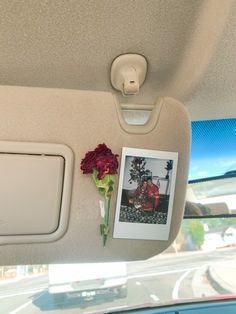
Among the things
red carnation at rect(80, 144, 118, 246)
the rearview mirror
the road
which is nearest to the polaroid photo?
red carnation at rect(80, 144, 118, 246)

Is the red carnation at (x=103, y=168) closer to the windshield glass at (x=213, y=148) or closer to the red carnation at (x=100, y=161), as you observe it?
the red carnation at (x=100, y=161)

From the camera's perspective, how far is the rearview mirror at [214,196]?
5.12 ft

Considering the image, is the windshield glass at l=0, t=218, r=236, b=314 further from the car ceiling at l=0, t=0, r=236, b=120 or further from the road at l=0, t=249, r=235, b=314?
the car ceiling at l=0, t=0, r=236, b=120

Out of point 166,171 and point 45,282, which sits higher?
point 166,171

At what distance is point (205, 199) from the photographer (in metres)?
1.62

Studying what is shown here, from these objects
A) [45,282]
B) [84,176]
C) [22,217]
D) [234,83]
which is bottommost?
[45,282]

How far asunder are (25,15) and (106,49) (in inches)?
8.8

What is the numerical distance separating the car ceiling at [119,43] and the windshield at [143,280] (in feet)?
2.07

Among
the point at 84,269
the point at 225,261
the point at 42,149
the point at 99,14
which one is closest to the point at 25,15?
the point at 99,14

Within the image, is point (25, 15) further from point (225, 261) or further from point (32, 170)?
point (225, 261)

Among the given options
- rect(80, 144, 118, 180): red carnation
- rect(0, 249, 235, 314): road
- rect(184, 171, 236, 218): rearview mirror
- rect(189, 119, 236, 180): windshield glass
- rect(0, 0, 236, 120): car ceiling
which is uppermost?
rect(0, 0, 236, 120): car ceiling

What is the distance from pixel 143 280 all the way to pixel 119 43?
8.04 feet

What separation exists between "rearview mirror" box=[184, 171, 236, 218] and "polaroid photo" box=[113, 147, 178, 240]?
17.8 inches

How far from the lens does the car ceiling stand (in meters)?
0.88
